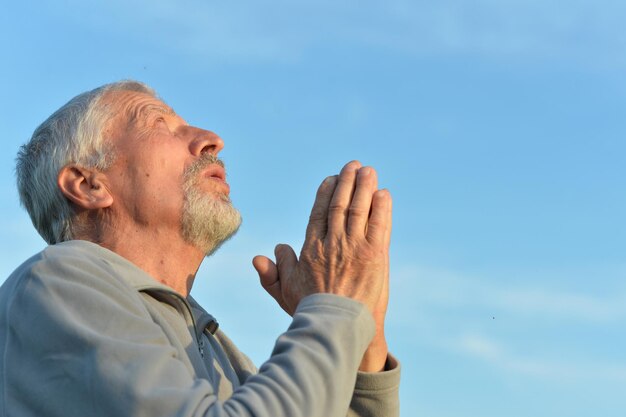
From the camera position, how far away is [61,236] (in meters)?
4.52

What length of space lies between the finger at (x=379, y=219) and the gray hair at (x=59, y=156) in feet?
4.85

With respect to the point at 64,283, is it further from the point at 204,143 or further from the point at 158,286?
the point at 204,143

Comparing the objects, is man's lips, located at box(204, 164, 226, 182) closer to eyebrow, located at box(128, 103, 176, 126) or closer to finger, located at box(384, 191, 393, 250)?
eyebrow, located at box(128, 103, 176, 126)

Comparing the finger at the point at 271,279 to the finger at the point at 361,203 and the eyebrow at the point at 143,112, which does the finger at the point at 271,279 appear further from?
the eyebrow at the point at 143,112

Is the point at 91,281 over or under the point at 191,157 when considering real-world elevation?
under

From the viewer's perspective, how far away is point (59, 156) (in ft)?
15.1

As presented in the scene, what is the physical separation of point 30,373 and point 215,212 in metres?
1.37

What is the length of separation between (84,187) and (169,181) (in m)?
0.45

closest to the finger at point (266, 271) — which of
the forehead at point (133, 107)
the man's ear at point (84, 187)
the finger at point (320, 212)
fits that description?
the finger at point (320, 212)

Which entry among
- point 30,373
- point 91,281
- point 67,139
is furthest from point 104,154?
point 30,373

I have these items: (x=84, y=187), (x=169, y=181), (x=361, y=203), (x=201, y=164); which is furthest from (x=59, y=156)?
(x=361, y=203)

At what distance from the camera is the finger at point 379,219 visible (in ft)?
12.3

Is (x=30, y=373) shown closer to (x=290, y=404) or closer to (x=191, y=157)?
(x=290, y=404)

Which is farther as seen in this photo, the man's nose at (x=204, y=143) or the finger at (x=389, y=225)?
the man's nose at (x=204, y=143)
